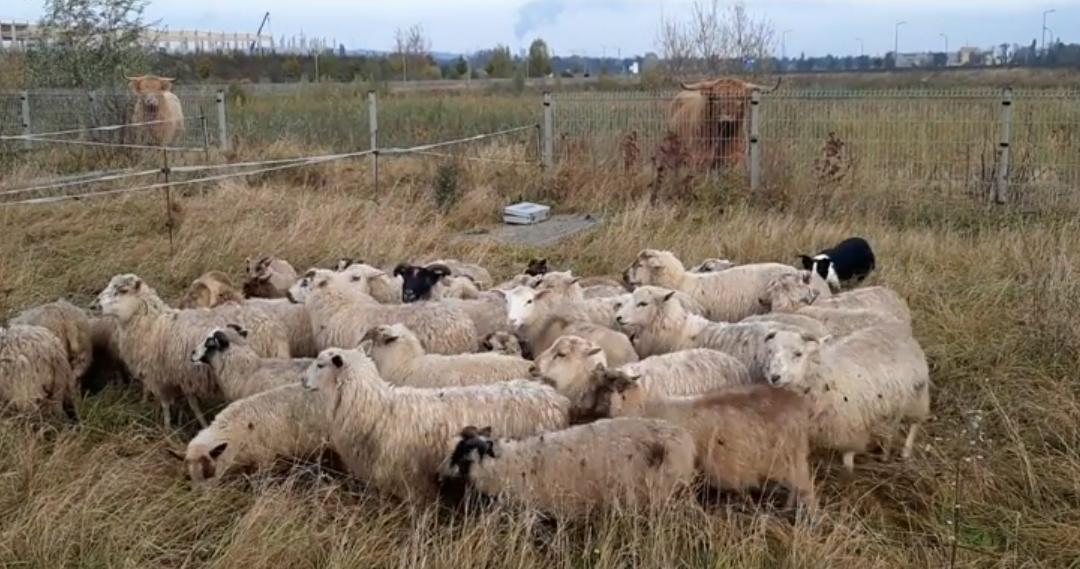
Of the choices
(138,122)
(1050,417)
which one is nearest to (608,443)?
(1050,417)

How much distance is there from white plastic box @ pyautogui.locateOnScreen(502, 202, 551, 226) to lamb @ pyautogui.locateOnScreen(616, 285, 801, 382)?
17.9ft

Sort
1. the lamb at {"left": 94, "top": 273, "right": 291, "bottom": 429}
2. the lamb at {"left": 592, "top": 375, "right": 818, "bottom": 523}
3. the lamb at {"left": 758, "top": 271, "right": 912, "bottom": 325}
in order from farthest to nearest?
1. the lamb at {"left": 758, "top": 271, "right": 912, "bottom": 325}
2. the lamb at {"left": 94, "top": 273, "right": 291, "bottom": 429}
3. the lamb at {"left": 592, "top": 375, "right": 818, "bottom": 523}

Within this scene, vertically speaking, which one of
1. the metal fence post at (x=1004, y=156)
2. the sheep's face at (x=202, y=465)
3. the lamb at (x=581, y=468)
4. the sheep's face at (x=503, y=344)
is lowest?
the sheep's face at (x=202, y=465)

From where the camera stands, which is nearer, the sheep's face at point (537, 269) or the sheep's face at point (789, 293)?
the sheep's face at point (789, 293)

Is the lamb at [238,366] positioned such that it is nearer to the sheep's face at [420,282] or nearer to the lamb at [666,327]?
the sheep's face at [420,282]

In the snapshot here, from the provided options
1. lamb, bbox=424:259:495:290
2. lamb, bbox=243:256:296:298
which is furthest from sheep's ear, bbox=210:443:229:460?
lamb, bbox=424:259:495:290

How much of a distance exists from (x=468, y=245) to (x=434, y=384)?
4.92 metres

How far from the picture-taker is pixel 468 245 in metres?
10.3

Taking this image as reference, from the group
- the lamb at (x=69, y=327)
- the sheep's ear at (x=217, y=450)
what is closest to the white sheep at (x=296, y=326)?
the lamb at (x=69, y=327)

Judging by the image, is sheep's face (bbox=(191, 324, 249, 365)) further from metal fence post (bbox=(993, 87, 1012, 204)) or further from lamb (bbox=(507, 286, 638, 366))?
metal fence post (bbox=(993, 87, 1012, 204))

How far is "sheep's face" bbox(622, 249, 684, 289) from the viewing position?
748cm

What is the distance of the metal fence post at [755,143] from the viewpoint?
12516 millimetres

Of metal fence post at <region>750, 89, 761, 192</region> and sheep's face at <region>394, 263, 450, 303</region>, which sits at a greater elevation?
metal fence post at <region>750, 89, 761, 192</region>

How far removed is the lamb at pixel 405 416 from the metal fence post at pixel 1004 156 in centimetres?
832
